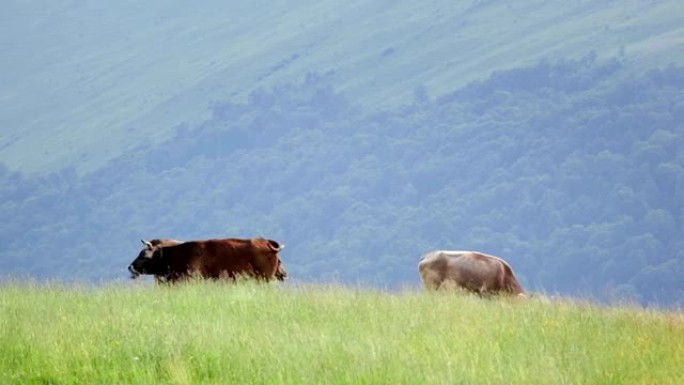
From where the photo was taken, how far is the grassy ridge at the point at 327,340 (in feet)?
39.1

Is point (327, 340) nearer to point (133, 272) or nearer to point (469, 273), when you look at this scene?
point (469, 273)

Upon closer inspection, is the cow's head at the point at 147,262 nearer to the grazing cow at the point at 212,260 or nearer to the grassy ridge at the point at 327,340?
the grazing cow at the point at 212,260

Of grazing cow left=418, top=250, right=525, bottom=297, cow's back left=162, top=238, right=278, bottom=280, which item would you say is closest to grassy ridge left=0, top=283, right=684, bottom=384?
grazing cow left=418, top=250, right=525, bottom=297

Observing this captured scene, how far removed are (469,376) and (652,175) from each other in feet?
576

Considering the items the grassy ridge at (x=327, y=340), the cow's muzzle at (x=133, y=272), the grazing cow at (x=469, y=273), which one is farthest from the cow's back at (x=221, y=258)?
the grassy ridge at (x=327, y=340)

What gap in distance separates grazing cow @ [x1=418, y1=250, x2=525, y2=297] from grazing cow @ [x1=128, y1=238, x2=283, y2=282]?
242cm

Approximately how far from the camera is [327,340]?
13.2 metres

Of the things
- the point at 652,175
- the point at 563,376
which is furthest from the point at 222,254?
the point at 652,175

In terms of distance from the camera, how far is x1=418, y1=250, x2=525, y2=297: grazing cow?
20.6m

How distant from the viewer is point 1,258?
655 feet

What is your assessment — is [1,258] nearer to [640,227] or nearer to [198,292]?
[640,227]

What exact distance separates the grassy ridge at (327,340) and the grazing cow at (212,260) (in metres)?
3.93

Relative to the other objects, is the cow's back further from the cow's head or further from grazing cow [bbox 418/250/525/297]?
grazing cow [bbox 418/250/525/297]

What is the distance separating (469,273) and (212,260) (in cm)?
382
